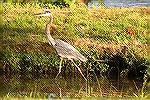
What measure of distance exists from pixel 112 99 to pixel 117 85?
5.0 inches

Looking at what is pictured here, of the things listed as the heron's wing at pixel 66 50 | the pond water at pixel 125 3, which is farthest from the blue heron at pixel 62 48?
the pond water at pixel 125 3

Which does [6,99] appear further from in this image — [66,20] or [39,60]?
[66,20]

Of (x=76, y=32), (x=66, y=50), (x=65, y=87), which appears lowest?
(x=65, y=87)

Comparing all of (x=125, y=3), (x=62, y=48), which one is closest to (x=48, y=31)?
(x=62, y=48)

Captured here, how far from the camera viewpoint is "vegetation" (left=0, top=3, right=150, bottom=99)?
3479mm

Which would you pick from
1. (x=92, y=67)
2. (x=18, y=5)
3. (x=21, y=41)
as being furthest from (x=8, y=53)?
(x=92, y=67)

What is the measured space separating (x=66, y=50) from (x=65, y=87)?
0.92ft

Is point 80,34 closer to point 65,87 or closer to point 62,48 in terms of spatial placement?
point 62,48

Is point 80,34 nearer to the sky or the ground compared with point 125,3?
nearer to the ground

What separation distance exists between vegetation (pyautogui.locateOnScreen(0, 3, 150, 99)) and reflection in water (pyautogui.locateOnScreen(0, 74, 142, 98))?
6cm

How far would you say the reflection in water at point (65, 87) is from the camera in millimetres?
3484

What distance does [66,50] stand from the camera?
345cm

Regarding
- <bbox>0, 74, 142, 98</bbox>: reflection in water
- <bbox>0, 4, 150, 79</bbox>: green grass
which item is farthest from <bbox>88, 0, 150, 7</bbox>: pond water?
<bbox>0, 74, 142, 98</bbox>: reflection in water

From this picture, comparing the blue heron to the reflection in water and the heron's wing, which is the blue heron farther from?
the reflection in water
